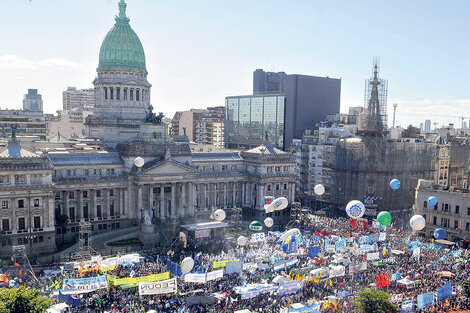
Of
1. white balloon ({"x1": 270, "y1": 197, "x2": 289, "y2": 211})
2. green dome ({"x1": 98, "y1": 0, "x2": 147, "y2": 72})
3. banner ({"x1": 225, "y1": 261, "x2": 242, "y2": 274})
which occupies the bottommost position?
banner ({"x1": 225, "y1": 261, "x2": 242, "y2": 274})

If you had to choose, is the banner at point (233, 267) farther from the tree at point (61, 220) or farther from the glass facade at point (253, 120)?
the glass facade at point (253, 120)

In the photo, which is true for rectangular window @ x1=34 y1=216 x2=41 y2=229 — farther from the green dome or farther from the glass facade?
the glass facade

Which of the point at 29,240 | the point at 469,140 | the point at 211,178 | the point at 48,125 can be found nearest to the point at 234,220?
the point at 211,178

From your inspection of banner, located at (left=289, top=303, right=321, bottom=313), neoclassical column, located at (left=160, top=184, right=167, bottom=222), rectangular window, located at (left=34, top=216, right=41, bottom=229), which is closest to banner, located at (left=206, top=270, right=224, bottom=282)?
banner, located at (left=289, top=303, right=321, bottom=313)

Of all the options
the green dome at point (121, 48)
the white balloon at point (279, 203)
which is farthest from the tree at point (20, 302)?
the green dome at point (121, 48)

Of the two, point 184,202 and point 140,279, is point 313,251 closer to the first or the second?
point 140,279

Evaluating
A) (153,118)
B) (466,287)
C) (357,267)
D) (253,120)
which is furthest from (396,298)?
(253,120)

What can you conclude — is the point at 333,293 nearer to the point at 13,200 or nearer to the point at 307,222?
the point at 307,222
